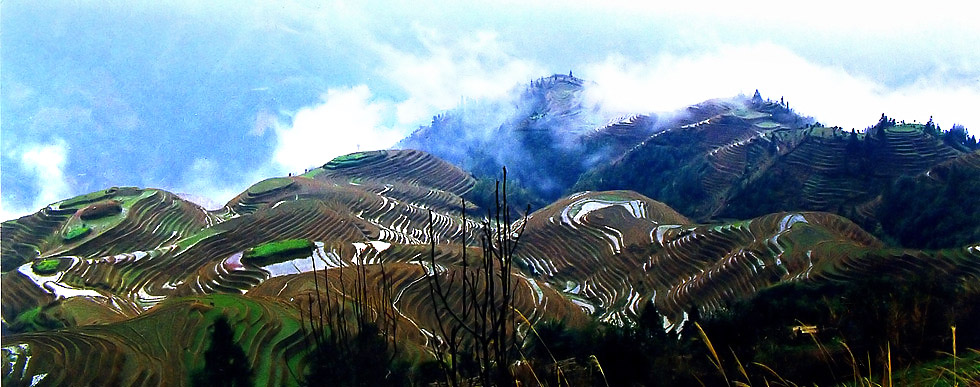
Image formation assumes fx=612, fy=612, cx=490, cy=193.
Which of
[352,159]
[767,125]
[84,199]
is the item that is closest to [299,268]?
[84,199]

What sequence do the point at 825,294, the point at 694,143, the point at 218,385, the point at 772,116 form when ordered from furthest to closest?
the point at 772,116, the point at 694,143, the point at 825,294, the point at 218,385

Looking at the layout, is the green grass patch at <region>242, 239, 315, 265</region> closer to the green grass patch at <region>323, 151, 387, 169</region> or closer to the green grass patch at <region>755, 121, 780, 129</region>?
the green grass patch at <region>323, 151, 387, 169</region>

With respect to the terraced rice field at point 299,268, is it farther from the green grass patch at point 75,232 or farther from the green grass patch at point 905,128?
the green grass patch at point 905,128

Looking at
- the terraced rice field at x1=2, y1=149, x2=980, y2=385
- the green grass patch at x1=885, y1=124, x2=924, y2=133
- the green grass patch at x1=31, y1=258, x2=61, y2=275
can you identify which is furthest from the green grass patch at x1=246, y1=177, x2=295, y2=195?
the green grass patch at x1=885, y1=124, x2=924, y2=133

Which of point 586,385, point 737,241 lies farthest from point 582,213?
point 586,385

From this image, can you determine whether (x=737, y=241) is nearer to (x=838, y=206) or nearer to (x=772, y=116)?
(x=838, y=206)
